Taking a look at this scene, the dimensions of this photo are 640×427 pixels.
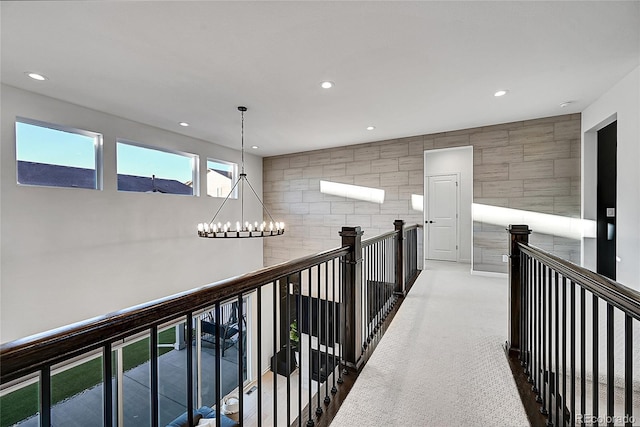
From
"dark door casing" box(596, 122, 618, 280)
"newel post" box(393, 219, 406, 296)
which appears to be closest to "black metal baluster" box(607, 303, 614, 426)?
"newel post" box(393, 219, 406, 296)

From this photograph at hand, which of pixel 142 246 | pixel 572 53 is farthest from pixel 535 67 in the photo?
pixel 142 246

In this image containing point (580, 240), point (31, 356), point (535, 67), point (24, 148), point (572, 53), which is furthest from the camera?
point (580, 240)

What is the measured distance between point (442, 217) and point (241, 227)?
423 centimetres

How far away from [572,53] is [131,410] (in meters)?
7.28

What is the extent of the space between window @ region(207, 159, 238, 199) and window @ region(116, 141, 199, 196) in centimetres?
35

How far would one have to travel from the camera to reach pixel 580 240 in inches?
168

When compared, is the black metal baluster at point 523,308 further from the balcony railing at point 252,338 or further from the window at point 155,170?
the window at point 155,170

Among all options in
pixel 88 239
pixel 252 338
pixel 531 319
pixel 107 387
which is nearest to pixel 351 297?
pixel 531 319

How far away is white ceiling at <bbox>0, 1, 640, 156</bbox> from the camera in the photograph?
2066 millimetres

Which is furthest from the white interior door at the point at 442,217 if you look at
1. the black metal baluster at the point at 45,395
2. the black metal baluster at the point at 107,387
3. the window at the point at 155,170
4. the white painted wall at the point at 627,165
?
the black metal baluster at the point at 45,395

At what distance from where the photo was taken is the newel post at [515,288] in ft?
6.86

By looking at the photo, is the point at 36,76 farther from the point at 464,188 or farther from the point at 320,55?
the point at 464,188

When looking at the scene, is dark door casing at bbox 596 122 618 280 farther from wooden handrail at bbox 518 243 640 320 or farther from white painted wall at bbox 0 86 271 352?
white painted wall at bbox 0 86 271 352

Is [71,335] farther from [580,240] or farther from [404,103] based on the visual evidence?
[580,240]
